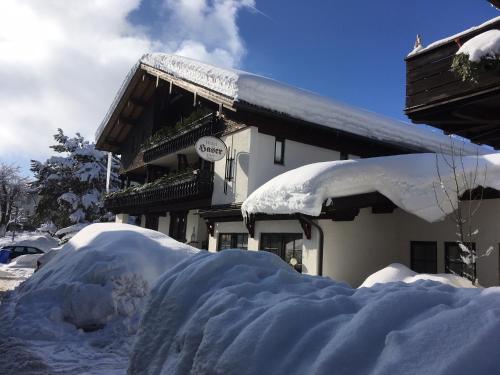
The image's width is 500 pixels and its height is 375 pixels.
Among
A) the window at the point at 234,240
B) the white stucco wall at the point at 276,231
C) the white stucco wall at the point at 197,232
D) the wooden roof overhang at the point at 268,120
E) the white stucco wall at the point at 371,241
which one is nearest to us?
the white stucco wall at the point at 371,241

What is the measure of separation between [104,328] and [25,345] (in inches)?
49.1

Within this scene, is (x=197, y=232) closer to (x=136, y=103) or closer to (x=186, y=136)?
(x=186, y=136)

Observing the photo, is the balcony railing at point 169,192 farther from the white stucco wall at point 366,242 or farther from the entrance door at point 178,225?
the white stucco wall at point 366,242

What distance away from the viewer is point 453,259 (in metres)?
10.5

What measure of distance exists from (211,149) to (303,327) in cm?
1326

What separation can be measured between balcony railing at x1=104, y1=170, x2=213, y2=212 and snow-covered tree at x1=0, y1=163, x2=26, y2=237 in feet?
130

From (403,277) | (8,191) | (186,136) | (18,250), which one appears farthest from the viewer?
(8,191)

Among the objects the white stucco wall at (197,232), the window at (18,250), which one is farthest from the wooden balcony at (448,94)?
the window at (18,250)

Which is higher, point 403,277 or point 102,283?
point 403,277

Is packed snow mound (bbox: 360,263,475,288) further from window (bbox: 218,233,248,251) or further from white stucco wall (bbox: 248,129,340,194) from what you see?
white stucco wall (bbox: 248,129,340,194)

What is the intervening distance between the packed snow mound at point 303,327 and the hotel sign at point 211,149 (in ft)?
38.1

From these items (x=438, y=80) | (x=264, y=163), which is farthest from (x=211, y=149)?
(x=438, y=80)

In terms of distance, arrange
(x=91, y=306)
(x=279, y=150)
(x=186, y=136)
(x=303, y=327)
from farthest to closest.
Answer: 1. (x=186, y=136)
2. (x=279, y=150)
3. (x=91, y=306)
4. (x=303, y=327)

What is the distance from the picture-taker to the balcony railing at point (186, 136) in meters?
17.5
